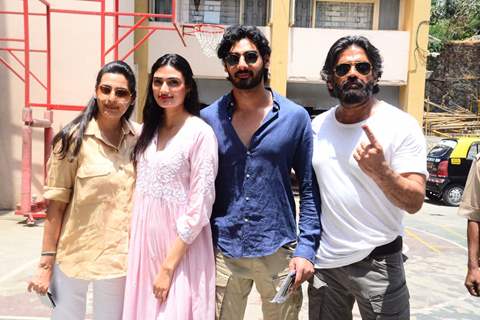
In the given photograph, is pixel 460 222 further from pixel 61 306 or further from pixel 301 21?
pixel 61 306

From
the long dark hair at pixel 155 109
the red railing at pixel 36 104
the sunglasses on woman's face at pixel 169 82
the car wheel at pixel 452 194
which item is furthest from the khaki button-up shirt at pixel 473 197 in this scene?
the car wheel at pixel 452 194

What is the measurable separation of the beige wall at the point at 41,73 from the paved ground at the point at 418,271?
42.5 inches

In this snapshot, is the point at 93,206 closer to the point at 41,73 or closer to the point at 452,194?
the point at 41,73

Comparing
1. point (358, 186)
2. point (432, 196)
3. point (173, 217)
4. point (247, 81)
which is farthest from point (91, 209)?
point (432, 196)

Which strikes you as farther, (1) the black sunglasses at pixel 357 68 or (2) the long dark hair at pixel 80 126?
(2) the long dark hair at pixel 80 126

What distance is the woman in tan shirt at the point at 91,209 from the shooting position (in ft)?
7.72

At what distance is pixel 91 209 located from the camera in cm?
236

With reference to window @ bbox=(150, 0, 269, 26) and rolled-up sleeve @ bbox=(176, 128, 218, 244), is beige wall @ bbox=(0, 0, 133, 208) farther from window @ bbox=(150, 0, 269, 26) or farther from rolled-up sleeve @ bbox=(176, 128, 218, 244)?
rolled-up sleeve @ bbox=(176, 128, 218, 244)

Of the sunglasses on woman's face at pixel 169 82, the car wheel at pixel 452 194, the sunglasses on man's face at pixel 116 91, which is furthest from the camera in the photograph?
the car wheel at pixel 452 194

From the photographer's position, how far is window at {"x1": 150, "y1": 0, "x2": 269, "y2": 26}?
39.8 feet

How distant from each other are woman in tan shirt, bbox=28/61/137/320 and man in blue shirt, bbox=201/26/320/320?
20.2 inches

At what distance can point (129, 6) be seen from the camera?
1067 cm

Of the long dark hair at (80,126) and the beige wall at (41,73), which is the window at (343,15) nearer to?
the beige wall at (41,73)

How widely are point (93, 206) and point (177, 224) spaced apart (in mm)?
498
